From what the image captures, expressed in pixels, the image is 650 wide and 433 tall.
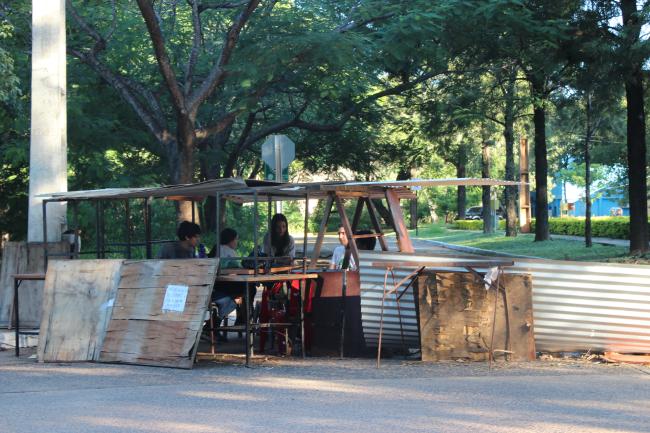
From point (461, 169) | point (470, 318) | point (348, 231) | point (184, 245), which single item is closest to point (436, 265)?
point (470, 318)

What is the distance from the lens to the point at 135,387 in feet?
31.2

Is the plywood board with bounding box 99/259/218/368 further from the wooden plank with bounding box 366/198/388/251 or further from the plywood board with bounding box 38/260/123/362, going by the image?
the wooden plank with bounding box 366/198/388/251

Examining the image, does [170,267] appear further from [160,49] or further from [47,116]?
[160,49]

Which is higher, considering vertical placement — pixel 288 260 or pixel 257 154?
pixel 257 154

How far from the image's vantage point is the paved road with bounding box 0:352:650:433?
7.55 metres

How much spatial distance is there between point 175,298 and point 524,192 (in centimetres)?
3816

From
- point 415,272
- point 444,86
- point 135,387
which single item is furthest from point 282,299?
point 444,86

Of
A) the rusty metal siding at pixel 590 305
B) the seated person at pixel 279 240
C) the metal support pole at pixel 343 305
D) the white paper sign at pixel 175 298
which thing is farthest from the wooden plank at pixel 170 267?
the rusty metal siding at pixel 590 305

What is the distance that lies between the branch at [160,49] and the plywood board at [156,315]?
6.33 metres

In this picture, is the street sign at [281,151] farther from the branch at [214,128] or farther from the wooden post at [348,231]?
the wooden post at [348,231]

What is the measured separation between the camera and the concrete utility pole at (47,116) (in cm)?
1428

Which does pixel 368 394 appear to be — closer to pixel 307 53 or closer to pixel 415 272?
pixel 415 272

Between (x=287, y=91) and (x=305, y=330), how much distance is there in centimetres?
1127

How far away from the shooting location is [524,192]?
4747 centimetres
